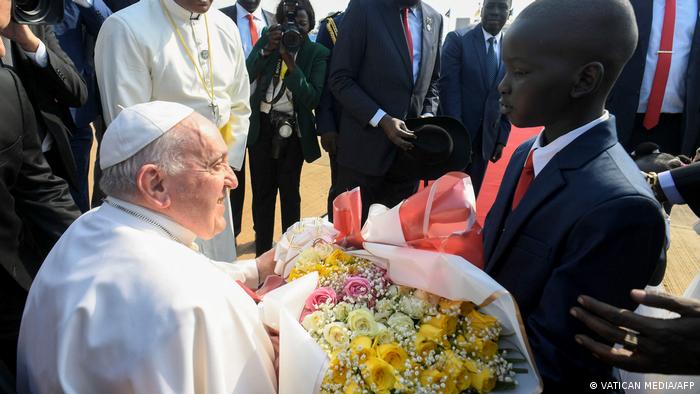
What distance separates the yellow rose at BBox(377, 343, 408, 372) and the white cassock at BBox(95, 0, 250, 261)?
217cm

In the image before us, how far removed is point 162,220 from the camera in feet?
5.56

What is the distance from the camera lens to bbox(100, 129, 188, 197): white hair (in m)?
1.66

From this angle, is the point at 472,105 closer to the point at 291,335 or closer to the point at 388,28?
the point at 388,28

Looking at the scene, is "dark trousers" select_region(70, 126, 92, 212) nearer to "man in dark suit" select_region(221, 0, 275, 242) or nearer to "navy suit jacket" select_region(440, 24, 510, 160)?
"man in dark suit" select_region(221, 0, 275, 242)

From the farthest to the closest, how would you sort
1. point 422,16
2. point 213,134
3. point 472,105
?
point 472,105 < point 422,16 < point 213,134

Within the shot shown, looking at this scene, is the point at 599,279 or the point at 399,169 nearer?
the point at 599,279

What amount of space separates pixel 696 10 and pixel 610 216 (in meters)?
3.29

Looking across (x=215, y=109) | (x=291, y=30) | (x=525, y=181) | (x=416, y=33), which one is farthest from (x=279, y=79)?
(x=525, y=181)

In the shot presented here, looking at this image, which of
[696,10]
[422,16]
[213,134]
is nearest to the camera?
[213,134]

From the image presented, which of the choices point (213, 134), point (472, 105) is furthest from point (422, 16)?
point (213, 134)

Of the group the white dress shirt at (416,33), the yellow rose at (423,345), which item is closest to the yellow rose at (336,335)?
the yellow rose at (423,345)

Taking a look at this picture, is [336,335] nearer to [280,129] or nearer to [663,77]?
[280,129]

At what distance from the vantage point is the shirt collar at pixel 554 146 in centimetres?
164

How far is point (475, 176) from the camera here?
5.19 metres
